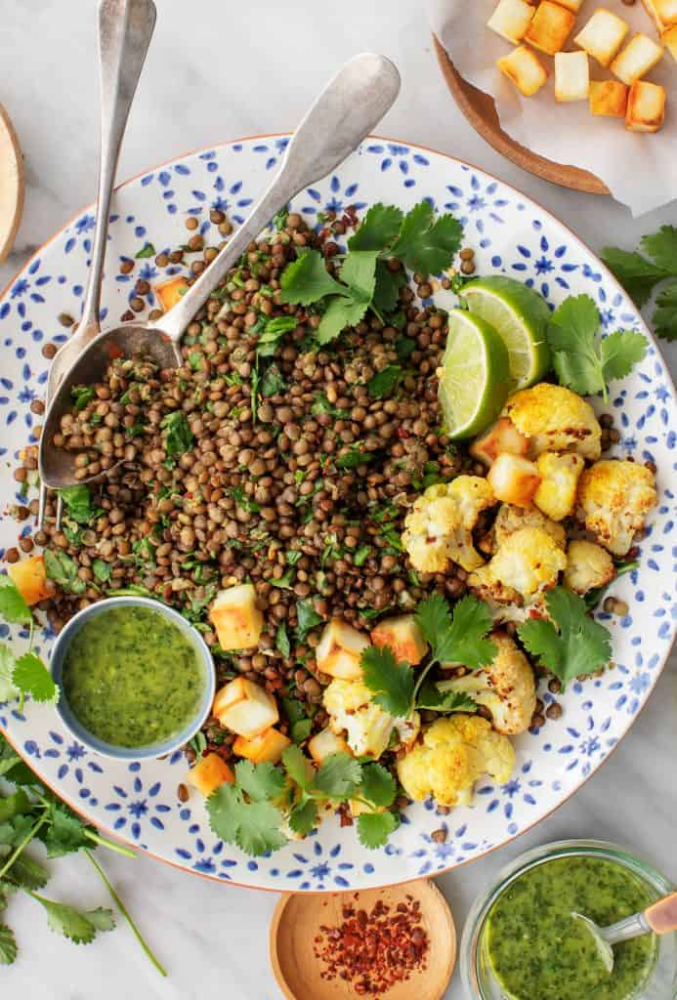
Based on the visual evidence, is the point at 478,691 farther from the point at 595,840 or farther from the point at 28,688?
the point at 28,688

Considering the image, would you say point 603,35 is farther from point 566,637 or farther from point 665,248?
point 566,637

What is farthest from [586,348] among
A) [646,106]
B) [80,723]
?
[80,723]

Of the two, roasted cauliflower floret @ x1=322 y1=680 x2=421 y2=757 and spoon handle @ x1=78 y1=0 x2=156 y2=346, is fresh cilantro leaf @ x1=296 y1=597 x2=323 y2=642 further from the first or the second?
spoon handle @ x1=78 y1=0 x2=156 y2=346

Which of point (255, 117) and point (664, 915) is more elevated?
point (255, 117)

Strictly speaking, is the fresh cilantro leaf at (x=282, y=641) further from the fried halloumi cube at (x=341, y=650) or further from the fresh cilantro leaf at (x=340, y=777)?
the fresh cilantro leaf at (x=340, y=777)

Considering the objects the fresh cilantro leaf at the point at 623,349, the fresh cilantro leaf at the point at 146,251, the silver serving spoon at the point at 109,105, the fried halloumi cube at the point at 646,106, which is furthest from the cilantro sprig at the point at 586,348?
the silver serving spoon at the point at 109,105

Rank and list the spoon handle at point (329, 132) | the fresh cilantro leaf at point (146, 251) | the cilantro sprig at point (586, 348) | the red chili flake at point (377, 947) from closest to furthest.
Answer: the spoon handle at point (329, 132), the cilantro sprig at point (586, 348), the fresh cilantro leaf at point (146, 251), the red chili flake at point (377, 947)

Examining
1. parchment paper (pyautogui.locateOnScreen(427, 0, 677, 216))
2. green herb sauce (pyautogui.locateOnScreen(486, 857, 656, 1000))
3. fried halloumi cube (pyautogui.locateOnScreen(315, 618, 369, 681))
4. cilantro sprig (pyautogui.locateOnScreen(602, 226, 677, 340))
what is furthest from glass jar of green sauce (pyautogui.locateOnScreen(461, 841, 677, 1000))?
parchment paper (pyautogui.locateOnScreen(427, 0, 677, 216))
